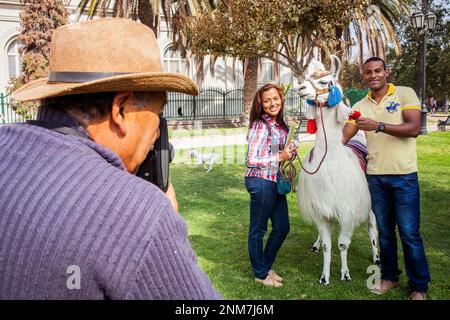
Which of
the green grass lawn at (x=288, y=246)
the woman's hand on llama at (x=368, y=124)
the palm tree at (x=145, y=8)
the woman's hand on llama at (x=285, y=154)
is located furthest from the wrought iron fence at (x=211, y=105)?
the woman's hand on llama at (x=368, y=124)

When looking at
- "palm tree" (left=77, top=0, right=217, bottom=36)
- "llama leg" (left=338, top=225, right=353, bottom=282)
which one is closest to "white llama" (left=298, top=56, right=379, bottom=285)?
"llama leg" (left=338, top=225, right=353, bottom=282)

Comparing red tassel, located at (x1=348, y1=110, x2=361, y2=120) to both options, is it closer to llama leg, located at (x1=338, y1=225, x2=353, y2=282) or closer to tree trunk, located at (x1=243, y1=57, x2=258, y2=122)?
llama leg, located at (x1=338, y1=225, x2=353, y2=282)

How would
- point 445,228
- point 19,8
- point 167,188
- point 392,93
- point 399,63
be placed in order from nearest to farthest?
point 167,188
point 392,93
point 445,228
point 19,8
point 399,63

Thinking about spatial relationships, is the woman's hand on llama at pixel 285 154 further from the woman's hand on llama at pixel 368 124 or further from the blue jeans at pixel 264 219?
the woman's hand on llama at pixel 368 124

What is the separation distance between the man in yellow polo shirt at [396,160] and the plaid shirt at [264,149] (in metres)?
0.75

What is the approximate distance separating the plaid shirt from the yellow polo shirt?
A: 0.88m

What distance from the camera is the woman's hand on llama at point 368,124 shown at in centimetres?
394

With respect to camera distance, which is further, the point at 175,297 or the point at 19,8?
the point at 19,8

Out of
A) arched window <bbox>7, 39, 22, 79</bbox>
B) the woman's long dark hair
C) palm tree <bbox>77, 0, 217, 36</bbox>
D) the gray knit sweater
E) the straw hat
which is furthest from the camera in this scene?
arched window <bbox>7, 39, 22, 79</bbox>

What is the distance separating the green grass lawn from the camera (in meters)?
4.48

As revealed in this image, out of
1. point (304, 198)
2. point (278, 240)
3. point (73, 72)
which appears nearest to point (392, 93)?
point (304, 198)

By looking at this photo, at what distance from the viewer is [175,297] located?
3.72ft

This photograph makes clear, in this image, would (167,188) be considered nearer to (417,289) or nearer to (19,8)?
(417,289)
